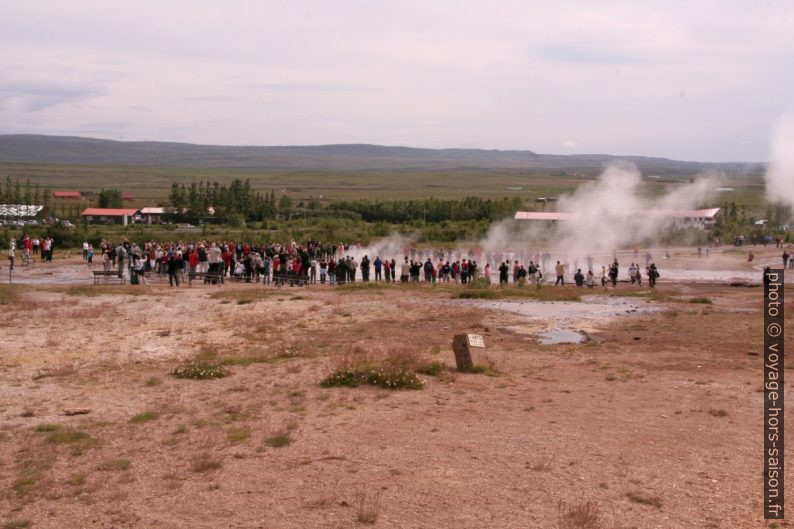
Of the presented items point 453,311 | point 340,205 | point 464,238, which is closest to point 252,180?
point 340,205

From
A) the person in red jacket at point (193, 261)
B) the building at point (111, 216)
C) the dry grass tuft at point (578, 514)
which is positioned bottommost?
the building at point (111, 216)

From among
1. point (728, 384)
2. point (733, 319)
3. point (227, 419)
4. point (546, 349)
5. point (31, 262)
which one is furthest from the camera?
point (31, 262)

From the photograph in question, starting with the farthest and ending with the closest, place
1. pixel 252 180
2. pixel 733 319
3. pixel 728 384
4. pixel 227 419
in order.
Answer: pixel 252 180 < pixel 733 319 < pixel 728 384 < pixel 227 419

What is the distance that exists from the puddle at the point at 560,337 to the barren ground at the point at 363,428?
0.36 meters

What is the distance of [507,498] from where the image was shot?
10.2 meters

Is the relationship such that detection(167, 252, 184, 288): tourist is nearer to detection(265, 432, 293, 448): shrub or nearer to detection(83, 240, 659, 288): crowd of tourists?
detection(83, 240, 659, 288): crowd of tourists

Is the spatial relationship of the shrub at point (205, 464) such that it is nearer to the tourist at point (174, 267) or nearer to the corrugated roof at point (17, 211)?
the tourist at point (174, 267)

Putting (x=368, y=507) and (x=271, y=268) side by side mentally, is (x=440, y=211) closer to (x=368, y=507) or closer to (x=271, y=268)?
(x=271, y=268)

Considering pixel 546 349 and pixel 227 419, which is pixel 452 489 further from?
pixel 546 349

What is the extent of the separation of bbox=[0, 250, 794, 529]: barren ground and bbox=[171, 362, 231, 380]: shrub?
0.86ft

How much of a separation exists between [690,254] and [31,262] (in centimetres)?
3960

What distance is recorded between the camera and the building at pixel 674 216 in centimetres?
6575

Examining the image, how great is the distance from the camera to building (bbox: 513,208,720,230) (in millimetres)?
65750

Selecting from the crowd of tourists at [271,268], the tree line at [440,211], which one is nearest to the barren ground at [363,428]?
the crowd of tourists at [271,268]
